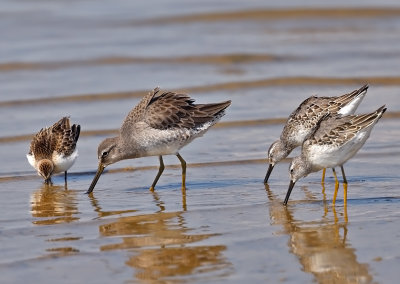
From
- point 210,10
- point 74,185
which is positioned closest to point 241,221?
point 74,185

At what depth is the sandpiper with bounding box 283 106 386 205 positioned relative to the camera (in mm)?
8688

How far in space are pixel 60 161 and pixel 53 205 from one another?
125 cm

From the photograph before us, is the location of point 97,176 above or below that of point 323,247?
above

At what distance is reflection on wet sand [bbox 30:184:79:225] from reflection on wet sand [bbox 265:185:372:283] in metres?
2.02

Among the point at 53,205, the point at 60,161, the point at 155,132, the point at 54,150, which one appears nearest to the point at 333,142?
the point at 155,132

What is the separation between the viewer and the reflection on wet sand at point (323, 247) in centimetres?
675

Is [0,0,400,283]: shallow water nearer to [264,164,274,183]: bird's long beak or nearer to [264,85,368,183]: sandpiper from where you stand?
[264,164,274,183]: bird's long beak

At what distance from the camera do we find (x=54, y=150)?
419 inches

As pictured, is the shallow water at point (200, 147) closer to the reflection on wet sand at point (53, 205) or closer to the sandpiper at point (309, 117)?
the reflection on wet sand at point (53, 205)

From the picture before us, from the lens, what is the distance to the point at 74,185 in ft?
33.2

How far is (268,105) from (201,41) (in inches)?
176

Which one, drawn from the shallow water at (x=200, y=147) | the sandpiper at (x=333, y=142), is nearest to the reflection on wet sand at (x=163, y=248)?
the shallow water at (x=200, y=147)

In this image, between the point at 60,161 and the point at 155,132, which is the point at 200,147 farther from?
the point at 60,161

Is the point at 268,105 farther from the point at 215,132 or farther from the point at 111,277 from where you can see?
the point at 111,277
